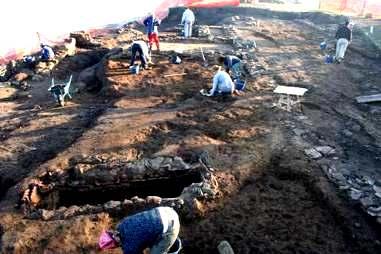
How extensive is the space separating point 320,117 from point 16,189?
704 cm

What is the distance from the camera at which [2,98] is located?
13.7 m

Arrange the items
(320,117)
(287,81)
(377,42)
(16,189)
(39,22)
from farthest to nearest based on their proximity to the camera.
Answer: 1. (39,22)
2. (377,42)
3. (287,81)
4. (320,117)
5. (16,189)

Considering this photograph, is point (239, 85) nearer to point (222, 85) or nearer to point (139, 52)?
point (222, 85)

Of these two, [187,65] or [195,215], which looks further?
[187,65]

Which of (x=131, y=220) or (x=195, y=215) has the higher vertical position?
(x=131, y=220)

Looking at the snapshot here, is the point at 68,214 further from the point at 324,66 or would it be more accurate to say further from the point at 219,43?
the point at 219,43

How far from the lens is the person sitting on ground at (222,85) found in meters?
10.7

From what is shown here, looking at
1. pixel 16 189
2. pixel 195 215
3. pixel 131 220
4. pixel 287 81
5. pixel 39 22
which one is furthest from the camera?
pixel 39 22

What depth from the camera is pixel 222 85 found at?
35.6 ft

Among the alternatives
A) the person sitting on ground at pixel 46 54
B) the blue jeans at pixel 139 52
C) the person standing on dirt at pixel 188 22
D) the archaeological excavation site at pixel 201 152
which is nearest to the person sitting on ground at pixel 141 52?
the blue jeans at pixel 139 52

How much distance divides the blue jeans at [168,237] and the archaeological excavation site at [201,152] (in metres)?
0.97

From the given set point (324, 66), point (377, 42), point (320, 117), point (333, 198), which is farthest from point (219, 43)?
point (333, 198)

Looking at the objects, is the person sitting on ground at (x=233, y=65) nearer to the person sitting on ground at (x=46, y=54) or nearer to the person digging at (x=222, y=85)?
the person digging at (x=222, y=85)

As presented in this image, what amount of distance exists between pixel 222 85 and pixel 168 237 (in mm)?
6186
